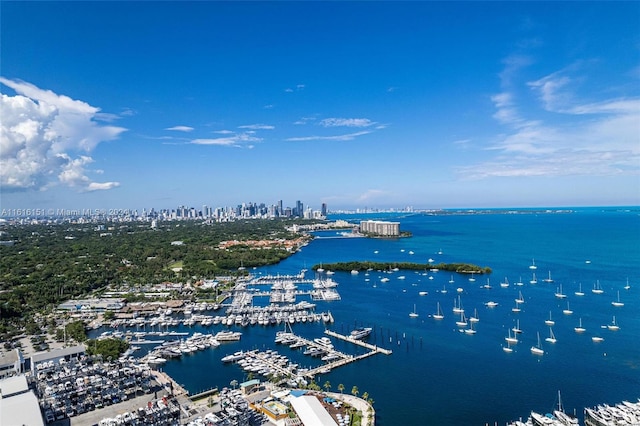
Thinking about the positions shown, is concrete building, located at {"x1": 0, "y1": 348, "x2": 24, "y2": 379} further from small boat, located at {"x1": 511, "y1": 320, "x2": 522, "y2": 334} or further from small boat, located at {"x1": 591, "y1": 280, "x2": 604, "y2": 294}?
small boat, located at {"x1": 591, "y1": 280, "x2": 604, "y2": 294}

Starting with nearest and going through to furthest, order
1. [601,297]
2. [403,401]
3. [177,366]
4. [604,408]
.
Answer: [604,408] → [403,401] → [177,366] → [601,297]

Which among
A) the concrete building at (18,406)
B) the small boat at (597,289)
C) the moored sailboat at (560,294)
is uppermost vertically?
the concrete building at (18,406)

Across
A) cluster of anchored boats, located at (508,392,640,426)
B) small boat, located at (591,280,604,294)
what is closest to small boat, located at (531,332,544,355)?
cluster of anchored boats, located at (508,392,640,426)

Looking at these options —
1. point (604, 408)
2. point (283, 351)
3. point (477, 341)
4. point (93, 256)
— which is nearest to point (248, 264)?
point (93, 256)

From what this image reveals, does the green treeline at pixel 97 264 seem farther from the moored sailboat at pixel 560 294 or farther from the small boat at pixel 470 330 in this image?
the moored sailboat at pixel 560 294

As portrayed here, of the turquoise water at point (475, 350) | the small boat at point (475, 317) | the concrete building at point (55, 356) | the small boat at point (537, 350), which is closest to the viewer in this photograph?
the turquoise water at point (475, 350)

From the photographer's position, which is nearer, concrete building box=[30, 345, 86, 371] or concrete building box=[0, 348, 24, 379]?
concrete building box=[0, 348, 24, 379]

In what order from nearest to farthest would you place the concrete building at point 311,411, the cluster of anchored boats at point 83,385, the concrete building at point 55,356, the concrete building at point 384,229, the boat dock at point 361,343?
the concrete building at point 311,411 < the cluster of anchored boats at point 83,385 < the concrete building at point 55,356 < the boat dock at point 361,343 < the concrete building at point 384,229

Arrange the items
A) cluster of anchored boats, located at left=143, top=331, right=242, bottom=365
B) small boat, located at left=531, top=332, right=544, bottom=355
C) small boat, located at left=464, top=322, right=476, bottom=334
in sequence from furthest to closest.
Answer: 1. small boat, located at left=464, top=322, right=476, bottom=334
2. cluster of anchored boats, located at left=143, top=331, right=242, bottom=365
3. small boat, located at left=531, top=332, right=544, bottom=355

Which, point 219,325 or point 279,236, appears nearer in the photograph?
point 219,325

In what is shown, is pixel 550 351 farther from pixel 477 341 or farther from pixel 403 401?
pixel 403 401

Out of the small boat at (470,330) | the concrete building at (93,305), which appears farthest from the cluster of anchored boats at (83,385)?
the small boat at (470,330)
